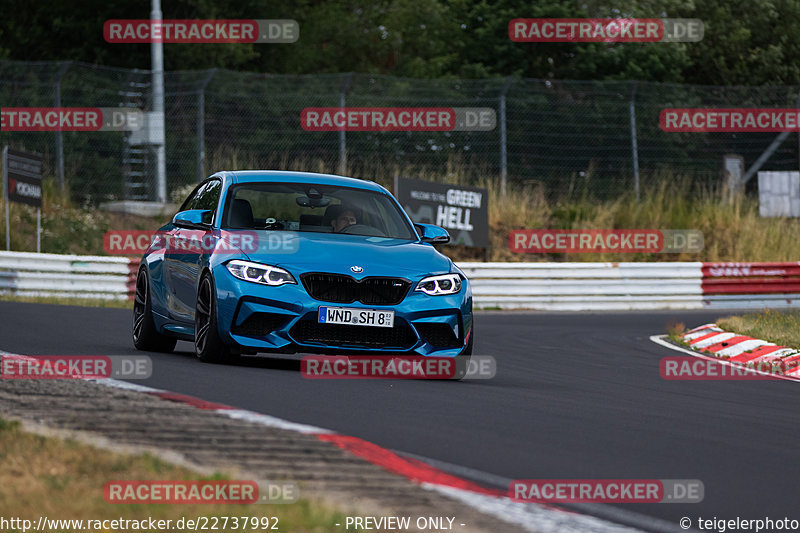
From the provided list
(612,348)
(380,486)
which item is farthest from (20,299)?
(380,486)

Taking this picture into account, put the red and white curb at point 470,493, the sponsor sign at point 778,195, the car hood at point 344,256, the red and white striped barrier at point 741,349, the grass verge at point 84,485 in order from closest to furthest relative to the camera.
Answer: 1. the grass verge at point 84,485
2. the red and white curb at point 470,493
3. the car hood at point 344,256
4. the red and white striped barrier at point 741,349
5. the sponsor sign at point 778,195

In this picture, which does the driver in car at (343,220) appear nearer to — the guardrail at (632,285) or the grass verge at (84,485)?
the grass verge at (84,485)

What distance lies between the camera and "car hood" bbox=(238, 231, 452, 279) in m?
9.24

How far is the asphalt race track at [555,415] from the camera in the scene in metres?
5.77

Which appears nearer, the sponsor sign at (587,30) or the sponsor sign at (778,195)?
the sponsor sign at (778,195)

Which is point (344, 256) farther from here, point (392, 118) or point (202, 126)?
point (392, 118)

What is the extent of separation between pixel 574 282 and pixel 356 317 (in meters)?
14.1

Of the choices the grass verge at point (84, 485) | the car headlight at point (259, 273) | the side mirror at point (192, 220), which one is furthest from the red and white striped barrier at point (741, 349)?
the grass verge at point (84, 485)

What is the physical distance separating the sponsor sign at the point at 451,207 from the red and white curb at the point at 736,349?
29.4 ft

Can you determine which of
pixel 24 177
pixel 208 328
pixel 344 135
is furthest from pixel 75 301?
pixel 208 328

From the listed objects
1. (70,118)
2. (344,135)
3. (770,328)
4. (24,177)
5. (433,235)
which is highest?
(70,118)

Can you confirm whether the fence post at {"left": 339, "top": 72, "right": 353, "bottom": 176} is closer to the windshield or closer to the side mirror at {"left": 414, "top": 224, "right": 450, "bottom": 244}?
the windshield

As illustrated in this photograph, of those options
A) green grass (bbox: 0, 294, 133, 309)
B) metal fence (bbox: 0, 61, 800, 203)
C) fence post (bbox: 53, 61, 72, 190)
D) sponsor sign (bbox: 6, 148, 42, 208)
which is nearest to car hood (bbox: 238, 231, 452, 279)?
green grass (bbox: 0, 294, 133, 309)

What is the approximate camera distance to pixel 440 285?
9.52m
